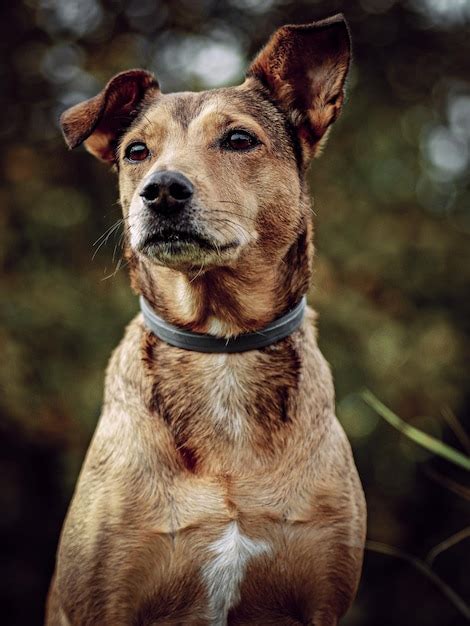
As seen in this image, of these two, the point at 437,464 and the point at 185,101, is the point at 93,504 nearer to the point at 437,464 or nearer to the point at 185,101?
the point at 185,101

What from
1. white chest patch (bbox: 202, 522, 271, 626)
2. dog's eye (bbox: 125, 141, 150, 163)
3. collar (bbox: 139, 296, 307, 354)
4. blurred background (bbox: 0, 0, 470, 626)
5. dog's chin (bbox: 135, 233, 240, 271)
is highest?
dog's eye (bbox: 125, 141, 150, 163)

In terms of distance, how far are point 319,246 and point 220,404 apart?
4498 mm

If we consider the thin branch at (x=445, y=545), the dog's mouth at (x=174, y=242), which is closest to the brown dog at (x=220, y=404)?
the dog's mouth at (x=174, y=242)

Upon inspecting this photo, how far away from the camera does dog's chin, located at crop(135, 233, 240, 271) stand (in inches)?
121

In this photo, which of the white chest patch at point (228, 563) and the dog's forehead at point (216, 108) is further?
the dog's forehead at point (216, 108)

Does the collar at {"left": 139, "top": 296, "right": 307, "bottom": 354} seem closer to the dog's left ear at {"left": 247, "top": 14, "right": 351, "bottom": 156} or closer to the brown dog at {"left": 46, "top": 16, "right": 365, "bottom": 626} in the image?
the brown dog at {"left": 46, "top": 16, "right": 365, "bottom": 626}

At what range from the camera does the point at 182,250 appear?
121 inches

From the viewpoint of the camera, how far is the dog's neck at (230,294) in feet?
11.0

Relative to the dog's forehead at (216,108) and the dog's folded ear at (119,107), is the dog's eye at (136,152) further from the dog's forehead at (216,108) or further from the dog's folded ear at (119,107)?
the dog's folded ear at (119,107)

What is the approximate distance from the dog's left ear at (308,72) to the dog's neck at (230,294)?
0.57 meters

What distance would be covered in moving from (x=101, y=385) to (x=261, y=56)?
3974 mm

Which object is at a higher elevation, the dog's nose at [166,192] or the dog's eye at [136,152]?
the dog's nose at [166,192]

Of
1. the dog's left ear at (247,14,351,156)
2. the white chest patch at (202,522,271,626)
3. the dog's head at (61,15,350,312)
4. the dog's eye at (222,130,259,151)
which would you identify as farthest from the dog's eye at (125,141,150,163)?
the white chest patch at (202,522,271,626)

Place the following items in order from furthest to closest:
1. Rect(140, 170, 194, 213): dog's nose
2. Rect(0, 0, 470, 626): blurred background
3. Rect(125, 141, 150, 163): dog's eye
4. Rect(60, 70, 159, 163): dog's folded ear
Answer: Rect(0, 0, 470, 626): blurred background → Rect(60, 70, 159, 163): dog's folded ear → Rect(125, 141, 150, 163): dog's eye → Rect(140, 170, 194, 213): dog's nose
